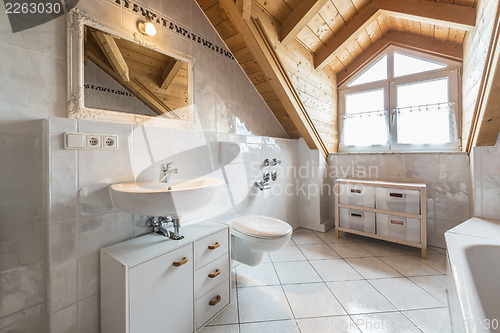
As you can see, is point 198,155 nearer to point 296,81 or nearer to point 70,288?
point 70,288

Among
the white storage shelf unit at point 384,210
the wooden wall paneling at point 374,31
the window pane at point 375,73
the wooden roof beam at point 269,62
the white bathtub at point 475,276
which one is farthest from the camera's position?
the window pane at point 375,73

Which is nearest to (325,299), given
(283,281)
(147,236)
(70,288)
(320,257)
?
(283,281)

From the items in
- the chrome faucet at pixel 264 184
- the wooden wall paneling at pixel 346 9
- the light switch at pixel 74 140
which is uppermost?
the wooden wall paneling at pixel 346 9

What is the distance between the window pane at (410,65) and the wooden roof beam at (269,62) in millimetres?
1355

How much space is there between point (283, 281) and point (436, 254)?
1.63 metres

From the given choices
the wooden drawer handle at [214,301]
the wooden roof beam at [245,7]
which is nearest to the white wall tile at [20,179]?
the wooden drawer handle at [214,301]

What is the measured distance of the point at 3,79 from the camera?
Result: 0.92 m

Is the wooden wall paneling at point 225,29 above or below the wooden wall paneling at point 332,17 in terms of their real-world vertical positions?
below

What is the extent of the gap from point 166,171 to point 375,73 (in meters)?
2.88

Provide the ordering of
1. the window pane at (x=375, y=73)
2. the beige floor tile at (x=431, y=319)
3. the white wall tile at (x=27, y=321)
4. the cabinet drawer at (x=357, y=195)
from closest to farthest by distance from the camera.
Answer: the white wall tile at (x=27, y=321) → the beige floor tile at (x=431, y=319) → the cabinet drawer at (x=357, y=195) → the window pane at (x=375, y=73)

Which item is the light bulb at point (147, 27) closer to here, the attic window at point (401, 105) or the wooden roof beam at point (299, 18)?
the wooden roof beam at point (299, 18)

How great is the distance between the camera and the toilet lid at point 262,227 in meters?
1.44

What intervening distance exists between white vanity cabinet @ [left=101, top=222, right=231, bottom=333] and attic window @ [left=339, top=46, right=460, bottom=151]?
8.01 ft

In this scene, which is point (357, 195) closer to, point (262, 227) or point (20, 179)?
Result: point (262, 227)
